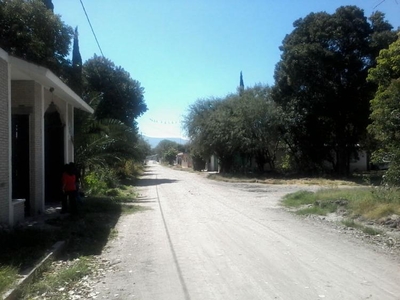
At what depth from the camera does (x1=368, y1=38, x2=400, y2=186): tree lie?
1511 cm

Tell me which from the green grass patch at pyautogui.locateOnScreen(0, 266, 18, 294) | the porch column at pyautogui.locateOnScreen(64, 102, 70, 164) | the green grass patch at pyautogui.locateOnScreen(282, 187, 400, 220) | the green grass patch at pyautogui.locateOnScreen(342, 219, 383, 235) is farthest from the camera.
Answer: the porch column at pyautogui.locateOnScreen(64, 102, 70, 164)

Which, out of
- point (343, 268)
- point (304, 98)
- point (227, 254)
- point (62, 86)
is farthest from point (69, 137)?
point (304, 98)

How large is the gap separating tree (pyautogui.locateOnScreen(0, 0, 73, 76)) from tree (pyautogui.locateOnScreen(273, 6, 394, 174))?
20.4m

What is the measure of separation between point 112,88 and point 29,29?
2055cm

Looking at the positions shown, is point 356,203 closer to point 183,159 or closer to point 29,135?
point 29,135

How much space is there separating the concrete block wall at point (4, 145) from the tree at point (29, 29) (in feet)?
24.3

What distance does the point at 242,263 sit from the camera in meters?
8.38

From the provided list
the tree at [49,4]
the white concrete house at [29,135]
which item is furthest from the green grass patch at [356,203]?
the tree at [49,4]

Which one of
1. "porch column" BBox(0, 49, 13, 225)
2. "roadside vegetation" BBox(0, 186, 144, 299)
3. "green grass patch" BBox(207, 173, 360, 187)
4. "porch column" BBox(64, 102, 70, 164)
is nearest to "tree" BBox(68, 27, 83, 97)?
"porch column" BBox(64, 102, 70, 164)

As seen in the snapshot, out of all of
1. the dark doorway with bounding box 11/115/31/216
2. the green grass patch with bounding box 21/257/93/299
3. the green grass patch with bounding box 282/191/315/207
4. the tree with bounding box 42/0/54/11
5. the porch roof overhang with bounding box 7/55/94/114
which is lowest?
the green grass patch with bounding box 21/257/93/299

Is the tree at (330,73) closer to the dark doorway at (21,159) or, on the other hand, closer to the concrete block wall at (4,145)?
the dark doorway at (21,159)

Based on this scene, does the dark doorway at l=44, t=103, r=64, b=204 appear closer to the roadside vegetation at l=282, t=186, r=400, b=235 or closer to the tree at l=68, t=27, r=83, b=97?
the tree at l=68, t=27, r=83, b=97

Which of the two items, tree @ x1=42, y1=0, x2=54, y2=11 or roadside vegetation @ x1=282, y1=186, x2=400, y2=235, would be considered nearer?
roadside vegetation @ x1=282, y1=186, x2=400, y2=235

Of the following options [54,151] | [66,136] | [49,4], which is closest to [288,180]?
[66,136]
